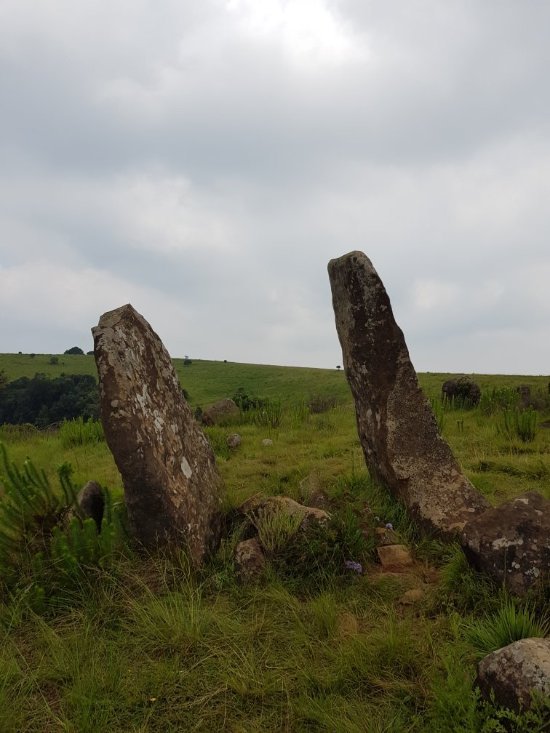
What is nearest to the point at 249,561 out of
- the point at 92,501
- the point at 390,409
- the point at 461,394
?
the point at 92,501

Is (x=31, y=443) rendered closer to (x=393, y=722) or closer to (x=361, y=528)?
(x=361, y=528)

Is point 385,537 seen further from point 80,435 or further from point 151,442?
point 80,435

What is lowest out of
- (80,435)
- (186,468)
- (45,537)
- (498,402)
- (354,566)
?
(354,566)

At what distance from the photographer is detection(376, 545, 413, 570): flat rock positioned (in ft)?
16.0

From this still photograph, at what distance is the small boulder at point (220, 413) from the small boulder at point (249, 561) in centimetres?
915

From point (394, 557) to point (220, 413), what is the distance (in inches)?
390

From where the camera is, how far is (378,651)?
11.5 ft

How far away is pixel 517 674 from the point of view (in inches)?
108

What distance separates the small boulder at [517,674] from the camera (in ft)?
8.75

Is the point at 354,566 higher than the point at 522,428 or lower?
lower

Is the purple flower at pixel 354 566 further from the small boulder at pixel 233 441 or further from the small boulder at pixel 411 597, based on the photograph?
the small boulder at pixel 233 441

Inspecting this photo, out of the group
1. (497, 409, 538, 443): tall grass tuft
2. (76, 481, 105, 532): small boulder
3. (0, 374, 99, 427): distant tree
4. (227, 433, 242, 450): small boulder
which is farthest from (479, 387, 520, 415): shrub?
(0, 374, 99, 427): distant tree

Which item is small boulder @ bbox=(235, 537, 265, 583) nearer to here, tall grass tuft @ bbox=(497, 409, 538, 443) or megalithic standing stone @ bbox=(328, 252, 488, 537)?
megalithic standing stone @ bbox=(328, 252, 488, 537)

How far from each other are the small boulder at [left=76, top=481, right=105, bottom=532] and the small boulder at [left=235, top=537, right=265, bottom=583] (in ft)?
5.21
